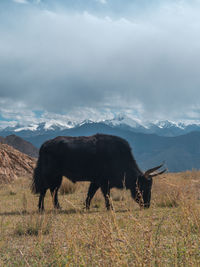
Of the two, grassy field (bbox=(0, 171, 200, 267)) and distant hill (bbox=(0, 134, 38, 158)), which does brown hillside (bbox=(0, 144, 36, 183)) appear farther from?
distant hill (bbox=(0, 134, 38, 158))

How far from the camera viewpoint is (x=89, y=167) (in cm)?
807

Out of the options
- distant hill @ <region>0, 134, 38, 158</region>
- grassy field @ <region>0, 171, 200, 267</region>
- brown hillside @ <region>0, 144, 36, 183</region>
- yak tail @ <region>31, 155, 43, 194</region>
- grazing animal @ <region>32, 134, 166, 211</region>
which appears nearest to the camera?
grassy field @ <region>0, 171, 200, 267</region>

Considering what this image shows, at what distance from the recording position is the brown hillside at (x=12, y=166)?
55.9 feet

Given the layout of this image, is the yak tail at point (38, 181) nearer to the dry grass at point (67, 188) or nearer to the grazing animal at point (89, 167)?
A: the grazing animal at point (89, 167)

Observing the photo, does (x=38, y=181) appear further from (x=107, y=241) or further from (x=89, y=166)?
(x=107, y=241)

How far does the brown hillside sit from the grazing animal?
9119mm

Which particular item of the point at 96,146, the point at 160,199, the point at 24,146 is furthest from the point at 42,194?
the point at 24,146

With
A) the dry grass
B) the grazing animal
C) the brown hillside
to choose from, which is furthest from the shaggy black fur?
the brown hillside

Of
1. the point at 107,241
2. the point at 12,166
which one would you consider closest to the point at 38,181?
the point at 107,241

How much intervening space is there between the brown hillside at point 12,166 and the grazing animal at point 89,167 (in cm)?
912

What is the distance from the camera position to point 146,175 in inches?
317

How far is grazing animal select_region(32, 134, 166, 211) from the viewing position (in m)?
8.05

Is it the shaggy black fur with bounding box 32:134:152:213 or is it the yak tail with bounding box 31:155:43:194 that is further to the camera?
the yak tail with bounding box 31:155:43:194

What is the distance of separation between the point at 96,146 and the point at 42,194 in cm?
220
